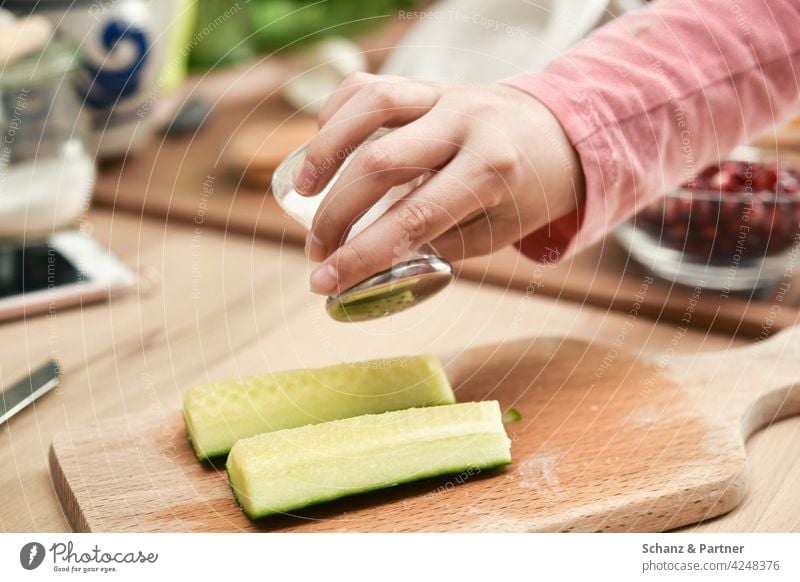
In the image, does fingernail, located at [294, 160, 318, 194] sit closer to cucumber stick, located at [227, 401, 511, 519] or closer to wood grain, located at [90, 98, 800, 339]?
cucumber stick, located at [227, 401, 511, 519]

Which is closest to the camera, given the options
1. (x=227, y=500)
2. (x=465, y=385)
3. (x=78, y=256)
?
(x=227, y=500)

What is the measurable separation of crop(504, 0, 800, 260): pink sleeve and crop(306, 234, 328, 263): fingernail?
17 centimetres

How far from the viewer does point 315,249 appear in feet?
1.80

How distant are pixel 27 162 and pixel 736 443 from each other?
0.64 metres

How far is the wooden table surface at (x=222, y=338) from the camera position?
57 cm

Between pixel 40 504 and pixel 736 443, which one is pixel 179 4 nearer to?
pixel 40 504

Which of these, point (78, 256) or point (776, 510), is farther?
point (78, 256)

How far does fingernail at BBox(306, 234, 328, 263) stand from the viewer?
55cm

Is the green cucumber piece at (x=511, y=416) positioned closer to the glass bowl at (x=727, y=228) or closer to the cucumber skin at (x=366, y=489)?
the cucumber skin at (x=366, y=489)

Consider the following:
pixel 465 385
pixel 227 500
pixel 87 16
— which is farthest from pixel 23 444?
pixel 87 16

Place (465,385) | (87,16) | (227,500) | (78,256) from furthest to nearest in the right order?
A: (87,16) → (78,256) → (465,385) → (227,500)

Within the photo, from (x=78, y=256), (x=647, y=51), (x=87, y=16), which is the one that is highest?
(x=87, y=16)

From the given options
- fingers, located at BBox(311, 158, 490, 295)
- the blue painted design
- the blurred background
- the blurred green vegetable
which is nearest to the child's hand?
fingers, located at BBox(311, 158, 490, 295)

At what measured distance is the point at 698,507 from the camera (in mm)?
508
